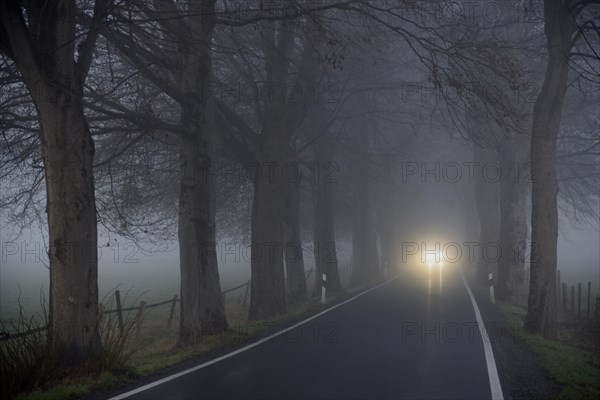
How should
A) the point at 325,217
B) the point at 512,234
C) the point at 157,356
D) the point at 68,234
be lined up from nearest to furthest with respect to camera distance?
the point at 68,234
the point at 157,356
the point at 512,234
the point at 325,217

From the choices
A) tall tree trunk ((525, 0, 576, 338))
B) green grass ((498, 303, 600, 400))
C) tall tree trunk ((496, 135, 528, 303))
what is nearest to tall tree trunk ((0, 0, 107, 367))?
green grass ((498, 303, 600, 400))

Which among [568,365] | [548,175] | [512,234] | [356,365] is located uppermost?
[548,175]

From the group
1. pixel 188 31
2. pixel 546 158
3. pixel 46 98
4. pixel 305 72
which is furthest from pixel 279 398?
pixel 305 72

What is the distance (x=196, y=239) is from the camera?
43.4 feet

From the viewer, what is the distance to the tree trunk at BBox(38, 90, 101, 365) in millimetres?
8680

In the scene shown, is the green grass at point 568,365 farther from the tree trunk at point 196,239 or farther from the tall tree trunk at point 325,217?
the tall tree trunk at point 325,217

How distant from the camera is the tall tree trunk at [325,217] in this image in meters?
24.8

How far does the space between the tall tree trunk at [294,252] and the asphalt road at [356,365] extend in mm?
5579

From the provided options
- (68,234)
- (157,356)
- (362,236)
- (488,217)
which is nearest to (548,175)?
(157,356)

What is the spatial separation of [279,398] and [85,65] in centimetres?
597

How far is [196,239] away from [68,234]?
183 inches

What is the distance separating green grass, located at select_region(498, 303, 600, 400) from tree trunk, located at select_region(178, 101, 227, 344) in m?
6.51

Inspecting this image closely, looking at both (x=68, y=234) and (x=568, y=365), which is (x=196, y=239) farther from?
(x=568, y=365)

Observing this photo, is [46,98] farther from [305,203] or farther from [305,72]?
[305,203]
